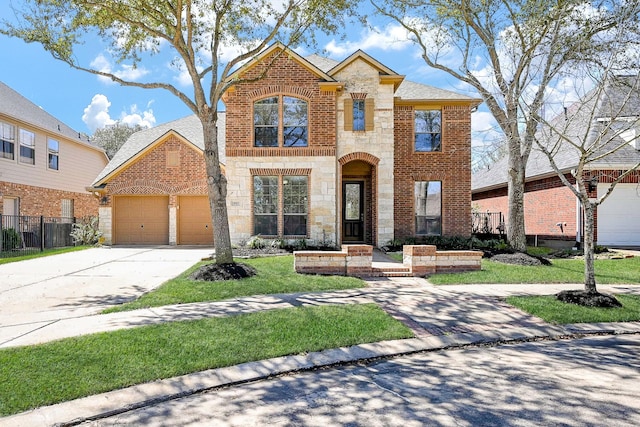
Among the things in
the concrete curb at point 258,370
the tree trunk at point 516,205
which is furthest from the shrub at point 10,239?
the tree trunk at point 516,205

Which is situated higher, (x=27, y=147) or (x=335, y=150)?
(x=27, y=147)

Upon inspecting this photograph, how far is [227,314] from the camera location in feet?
19.7

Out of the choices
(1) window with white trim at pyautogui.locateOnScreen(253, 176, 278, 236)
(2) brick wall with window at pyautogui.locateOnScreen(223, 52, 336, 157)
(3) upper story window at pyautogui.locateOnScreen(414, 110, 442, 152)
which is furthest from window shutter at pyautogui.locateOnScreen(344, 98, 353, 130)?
(1) window with white trim at pyautogui.locateOnScreen(253, 176, 278, 236)

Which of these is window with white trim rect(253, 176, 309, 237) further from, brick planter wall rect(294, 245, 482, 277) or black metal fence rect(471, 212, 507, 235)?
black metal fence rect(471, 212, 507, 235)

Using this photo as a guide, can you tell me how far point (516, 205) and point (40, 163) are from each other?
2335 centimetres

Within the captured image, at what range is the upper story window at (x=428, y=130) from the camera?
16172 millimetres

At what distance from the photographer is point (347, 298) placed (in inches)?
282

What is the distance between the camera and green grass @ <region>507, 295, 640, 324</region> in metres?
6.06

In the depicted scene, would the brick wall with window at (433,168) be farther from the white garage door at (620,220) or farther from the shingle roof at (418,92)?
the white garage door at (620,220)

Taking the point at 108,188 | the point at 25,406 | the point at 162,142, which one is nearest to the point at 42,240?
the point at 108,188

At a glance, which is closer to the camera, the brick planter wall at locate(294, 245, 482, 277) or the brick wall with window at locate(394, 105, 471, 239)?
the brick planter wall at locate(294, 245, 482, 277)

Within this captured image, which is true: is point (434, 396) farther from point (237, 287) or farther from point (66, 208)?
point (66, 208)

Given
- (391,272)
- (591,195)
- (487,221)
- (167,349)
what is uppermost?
(591,195)

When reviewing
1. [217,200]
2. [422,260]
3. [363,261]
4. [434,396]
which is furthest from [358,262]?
[434,396]
